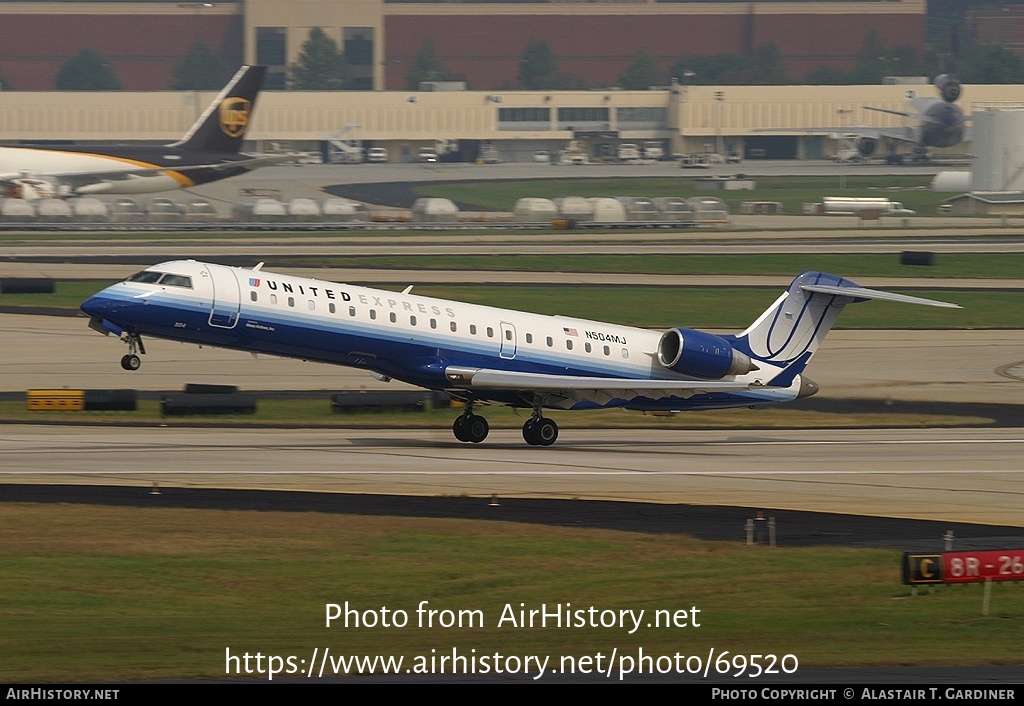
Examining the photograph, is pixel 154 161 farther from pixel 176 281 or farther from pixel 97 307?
pixel 97 307

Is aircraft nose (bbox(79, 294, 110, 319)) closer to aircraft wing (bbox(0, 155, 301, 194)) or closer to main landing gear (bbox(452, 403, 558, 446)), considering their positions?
main landing gear (bbox(452, 403, 558, 446))

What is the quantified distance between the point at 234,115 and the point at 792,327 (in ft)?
242

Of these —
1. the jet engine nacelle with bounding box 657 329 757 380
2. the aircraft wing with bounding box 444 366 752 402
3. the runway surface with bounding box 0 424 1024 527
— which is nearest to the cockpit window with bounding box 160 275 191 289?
the runway surface with bounding box 0 424 1024 527

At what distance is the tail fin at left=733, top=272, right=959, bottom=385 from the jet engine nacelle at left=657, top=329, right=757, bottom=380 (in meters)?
0.86

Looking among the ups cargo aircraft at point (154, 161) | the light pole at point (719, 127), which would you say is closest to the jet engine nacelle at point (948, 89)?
the light pole at point (719, 127)

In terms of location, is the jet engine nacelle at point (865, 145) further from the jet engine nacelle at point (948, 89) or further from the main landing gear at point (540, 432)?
the main landing gear at point (540, 432)

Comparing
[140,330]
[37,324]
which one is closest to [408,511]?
[140,330]

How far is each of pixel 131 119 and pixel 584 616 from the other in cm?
18047

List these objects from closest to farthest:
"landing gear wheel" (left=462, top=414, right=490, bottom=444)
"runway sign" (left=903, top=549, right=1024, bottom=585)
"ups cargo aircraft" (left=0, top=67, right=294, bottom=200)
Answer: "runway sign" (left=903, top=549, right=1024, bottom=585) < "landing gear wheel" (left=462, top=414, right=490, bottom=444) < "ups cargo aircraft" (left=0, top=67, right=294, bottom=200)

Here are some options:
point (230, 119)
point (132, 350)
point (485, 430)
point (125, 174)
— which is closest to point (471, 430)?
point (485, 430)

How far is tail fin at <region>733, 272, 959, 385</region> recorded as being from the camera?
4028cm

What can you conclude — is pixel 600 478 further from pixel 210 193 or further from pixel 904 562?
pixel 210 193

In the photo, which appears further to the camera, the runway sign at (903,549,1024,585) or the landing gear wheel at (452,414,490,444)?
the landing gear wheel at (452,414,490,444)

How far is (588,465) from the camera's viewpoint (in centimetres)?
3597
